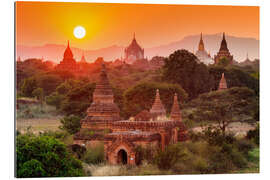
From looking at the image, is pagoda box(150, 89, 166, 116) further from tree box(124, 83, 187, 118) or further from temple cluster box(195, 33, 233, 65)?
temple cluster box(195, 33, 233, 65)

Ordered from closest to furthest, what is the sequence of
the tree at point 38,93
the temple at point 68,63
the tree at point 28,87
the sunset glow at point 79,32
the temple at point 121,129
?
the tree at point 28,87
the temple at point 121,129
the tree at point 38,93
the temple at point 68,63
the sunset glow at point 79,32

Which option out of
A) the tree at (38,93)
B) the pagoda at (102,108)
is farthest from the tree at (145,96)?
the tree at (38,93)

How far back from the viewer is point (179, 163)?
76.5ft

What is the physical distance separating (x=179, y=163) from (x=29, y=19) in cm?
710

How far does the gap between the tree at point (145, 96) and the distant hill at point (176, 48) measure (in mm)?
1164

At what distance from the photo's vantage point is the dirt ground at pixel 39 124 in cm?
2269

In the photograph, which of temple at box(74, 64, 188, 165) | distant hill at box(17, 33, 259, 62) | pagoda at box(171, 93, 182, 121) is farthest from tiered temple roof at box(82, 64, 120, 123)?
pagoda at box(171, 93, 182, 121)

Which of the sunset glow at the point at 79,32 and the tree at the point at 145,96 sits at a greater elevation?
the sunset glow at the point at 79,32

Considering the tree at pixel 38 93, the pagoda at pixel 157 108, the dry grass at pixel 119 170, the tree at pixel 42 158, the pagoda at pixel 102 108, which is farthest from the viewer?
the pagoda at pixel 157 108

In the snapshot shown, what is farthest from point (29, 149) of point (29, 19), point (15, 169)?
point (29, 19)

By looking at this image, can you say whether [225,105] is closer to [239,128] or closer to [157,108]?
[239,128]

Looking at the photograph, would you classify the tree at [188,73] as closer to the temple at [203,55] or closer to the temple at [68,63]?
the temple at [203,55]

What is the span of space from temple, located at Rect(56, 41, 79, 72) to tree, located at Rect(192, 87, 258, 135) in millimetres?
4735

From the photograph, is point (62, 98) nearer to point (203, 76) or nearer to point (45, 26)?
point (45, 26)
